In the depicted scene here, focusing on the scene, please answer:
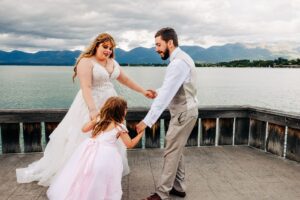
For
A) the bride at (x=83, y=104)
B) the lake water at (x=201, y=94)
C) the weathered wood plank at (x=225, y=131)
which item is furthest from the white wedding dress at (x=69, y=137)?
the lake water at (x=201, y=94)

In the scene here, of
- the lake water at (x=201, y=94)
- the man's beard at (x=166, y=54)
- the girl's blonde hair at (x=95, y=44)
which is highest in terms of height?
the girl's blonde hair at (x=95, y=44)

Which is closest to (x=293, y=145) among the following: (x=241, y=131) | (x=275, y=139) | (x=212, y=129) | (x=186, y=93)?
(x=275, y=139)

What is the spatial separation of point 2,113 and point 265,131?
170 inches

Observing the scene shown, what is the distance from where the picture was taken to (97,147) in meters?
3.23

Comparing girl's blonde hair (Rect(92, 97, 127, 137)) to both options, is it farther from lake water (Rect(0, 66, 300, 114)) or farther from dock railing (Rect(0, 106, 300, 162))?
lake water (Rect(0, 66, 300, 114))

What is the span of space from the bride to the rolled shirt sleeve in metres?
0.85

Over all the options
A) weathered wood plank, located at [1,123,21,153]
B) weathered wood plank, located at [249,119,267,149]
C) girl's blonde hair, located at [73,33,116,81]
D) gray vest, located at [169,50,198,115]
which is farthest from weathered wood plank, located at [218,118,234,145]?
weathered wood plank, located at [1,123,21,153]

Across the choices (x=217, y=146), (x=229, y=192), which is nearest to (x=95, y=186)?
(x=229, y=192)

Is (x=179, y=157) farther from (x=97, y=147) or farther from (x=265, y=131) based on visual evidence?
(x=265, y=131)

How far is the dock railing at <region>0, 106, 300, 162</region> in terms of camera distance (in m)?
4.97

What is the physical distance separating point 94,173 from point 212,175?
6.11 feet

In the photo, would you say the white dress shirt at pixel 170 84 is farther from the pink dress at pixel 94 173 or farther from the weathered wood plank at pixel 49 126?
the weathered wood plank at pixel 49 126

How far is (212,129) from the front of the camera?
5.64 meters

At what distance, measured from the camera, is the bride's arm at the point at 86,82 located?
12.3 ft
